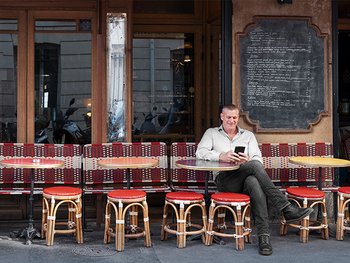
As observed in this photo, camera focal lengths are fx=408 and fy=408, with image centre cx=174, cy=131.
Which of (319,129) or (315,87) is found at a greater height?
(315,87)

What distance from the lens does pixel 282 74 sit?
19.0 ft

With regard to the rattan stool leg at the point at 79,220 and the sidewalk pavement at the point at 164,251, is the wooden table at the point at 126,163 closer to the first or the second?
the rattan stool leg at the point at 79,220

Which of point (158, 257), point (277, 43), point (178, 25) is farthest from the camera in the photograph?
point (178, 25)

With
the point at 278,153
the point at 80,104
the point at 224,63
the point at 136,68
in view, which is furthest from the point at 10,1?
the point at 278,153

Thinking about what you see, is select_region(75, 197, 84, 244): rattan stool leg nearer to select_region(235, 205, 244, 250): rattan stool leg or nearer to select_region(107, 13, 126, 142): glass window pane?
select_region(107, 13, 126, 142): glass window pane

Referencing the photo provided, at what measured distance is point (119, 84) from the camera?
5.66 meters

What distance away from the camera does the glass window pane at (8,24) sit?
570cm

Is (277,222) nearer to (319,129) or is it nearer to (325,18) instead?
(319,129)

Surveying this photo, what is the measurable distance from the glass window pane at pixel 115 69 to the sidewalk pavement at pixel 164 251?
5.34 ft

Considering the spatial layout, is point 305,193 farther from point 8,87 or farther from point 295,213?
point 8,87

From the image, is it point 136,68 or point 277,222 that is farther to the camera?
point 136,68

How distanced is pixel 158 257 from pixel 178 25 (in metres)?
4.35

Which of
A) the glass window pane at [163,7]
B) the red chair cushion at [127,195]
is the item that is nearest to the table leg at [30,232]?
the red chair cushion at [127,195]

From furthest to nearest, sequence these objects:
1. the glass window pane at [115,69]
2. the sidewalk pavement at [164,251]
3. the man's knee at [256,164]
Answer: the glass window pane at [115,69] → the man's knee at [256,164] → the sidewalk pavement at [164,251]
